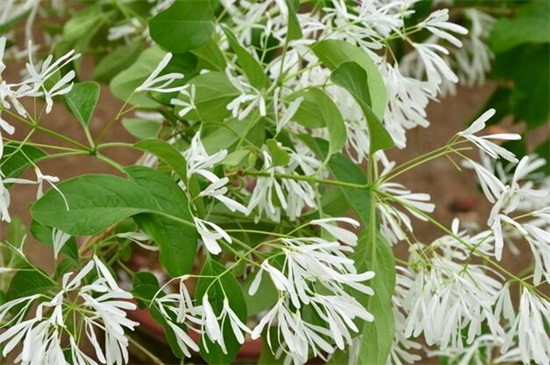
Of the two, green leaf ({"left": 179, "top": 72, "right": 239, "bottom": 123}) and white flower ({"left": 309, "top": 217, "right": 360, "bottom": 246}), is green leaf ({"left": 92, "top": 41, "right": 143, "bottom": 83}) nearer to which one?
green leaf ({"left": 179, "top": 72, "right": 239, "bottom": 123})

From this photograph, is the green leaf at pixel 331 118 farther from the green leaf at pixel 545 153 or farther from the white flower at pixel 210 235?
the green leaf at pixel 545 153

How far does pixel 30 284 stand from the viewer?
0.37 metres

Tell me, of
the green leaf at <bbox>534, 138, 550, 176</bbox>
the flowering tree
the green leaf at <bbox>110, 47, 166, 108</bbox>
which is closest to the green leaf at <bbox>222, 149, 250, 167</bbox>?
the flowering tree

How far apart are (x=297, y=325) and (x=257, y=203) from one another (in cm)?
8

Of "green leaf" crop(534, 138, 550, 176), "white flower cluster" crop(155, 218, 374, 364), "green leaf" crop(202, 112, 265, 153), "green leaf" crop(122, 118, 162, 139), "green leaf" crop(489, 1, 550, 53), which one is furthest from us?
"green leaf" crop(534, 138, 550, 176)

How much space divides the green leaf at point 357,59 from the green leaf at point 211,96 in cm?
6

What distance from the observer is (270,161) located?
1.29 feet

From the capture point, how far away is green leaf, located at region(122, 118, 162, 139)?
55cm

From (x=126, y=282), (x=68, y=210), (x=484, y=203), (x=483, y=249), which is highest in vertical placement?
(x=68, y=210)

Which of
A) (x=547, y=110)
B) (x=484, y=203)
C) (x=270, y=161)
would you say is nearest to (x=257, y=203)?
(x=270, y=161)

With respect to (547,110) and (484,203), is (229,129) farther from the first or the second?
(484,203)

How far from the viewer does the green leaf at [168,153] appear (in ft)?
1.19

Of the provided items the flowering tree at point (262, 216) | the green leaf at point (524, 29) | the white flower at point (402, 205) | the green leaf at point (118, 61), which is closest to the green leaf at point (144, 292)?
the flowering tree at point (262, 216)

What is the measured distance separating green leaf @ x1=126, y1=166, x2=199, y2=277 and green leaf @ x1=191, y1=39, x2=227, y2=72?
107 mm
